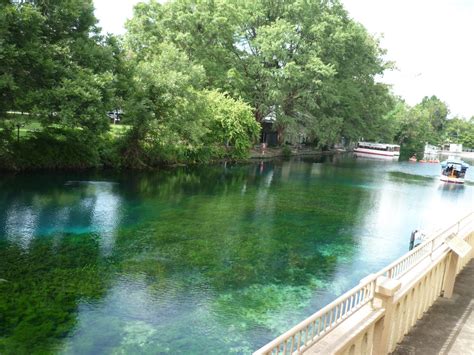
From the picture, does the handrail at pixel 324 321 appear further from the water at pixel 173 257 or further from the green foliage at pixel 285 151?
the green foliage at pixel 285 151

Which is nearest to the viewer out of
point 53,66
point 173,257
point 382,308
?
point 382,308

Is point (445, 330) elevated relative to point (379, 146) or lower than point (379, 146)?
lower

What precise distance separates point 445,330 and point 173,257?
747cm

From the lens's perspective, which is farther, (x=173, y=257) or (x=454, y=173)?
(x=454, y=173)

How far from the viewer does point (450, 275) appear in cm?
773

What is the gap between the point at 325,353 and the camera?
13.3ft

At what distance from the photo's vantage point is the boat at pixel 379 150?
2662 inches

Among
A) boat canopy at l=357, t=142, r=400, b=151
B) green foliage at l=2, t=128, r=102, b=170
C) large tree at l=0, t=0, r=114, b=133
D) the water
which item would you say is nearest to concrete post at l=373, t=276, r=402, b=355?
the water

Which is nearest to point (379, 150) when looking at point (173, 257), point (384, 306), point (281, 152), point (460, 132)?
point (281, 152)

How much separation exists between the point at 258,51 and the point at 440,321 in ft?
127

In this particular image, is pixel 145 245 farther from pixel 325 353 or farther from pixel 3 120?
pixel 3 120

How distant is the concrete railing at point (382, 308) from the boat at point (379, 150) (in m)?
63.0

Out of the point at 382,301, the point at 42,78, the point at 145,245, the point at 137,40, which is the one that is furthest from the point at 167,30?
the point at 382,301

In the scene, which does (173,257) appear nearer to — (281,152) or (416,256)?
(416,256)
